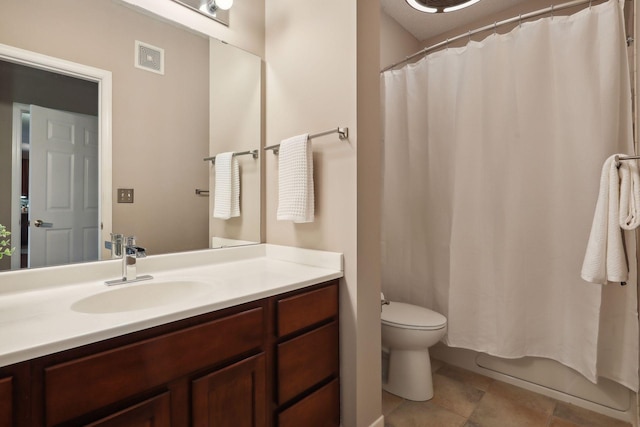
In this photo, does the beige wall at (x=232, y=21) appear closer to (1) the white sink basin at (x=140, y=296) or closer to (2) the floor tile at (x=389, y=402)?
(1) the white sink basin at (x=140, y=296)

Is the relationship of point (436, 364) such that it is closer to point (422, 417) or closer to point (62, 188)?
point (422, 417)

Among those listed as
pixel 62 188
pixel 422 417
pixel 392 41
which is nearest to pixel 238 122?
pixel 62 188

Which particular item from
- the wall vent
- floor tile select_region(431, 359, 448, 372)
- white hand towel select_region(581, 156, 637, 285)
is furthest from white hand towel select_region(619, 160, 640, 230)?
the wall vent

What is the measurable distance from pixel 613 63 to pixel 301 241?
5.51ft

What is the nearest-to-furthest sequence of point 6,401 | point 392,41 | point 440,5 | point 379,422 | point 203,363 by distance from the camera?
point 6,401 < point 203,363 < point 379,422 < point 440,5 < point 392,41

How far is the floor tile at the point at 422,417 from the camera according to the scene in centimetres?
161

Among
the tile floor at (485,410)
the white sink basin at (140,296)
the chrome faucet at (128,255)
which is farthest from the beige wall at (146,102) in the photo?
the tile floor at (485,410)

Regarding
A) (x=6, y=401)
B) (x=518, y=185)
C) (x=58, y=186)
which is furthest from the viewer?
(x=518, y=185)

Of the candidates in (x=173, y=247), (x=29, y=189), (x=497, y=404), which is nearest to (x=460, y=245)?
(x=497, y=404)

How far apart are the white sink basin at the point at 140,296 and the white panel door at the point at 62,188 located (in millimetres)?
235

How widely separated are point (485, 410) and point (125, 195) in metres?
2.05

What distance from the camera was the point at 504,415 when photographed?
5.46ft

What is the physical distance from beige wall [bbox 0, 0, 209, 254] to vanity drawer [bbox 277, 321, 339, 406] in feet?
2.31

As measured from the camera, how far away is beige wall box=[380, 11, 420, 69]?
240 centimetres
